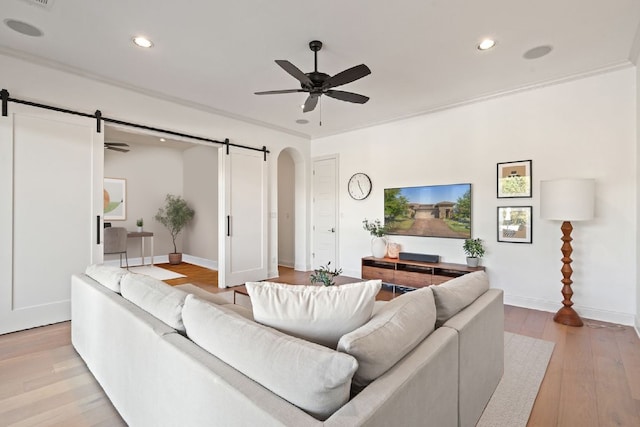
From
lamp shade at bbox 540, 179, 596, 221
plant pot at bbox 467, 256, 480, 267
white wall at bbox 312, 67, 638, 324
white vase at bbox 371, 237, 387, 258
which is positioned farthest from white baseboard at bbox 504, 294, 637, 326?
white vase at bbox 371, 237, 387, 258

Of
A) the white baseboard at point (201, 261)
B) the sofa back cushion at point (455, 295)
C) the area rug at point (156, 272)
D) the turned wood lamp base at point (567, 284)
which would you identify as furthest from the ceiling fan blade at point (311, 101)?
the white baseboard at point (201, 261)

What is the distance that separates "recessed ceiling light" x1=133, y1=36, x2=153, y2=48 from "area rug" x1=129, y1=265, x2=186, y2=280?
13.0 feet

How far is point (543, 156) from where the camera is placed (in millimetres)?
3684

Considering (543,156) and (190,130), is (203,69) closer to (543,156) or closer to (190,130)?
(190,130)

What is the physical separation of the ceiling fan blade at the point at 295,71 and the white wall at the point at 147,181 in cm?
555

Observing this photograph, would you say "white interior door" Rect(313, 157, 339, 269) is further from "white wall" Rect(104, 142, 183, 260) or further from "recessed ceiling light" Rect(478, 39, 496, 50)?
"white wall" Rect(104, 142, 183, 260)

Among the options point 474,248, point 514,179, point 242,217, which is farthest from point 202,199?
point 514,179

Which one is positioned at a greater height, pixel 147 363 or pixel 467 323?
pixel 467 323

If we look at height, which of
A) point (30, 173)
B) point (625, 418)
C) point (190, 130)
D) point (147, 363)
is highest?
point (190, 130)

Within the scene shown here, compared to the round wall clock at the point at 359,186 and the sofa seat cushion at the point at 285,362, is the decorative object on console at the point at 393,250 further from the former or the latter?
the sofa seat cushion at the point at 285,362

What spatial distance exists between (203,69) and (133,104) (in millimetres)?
1165

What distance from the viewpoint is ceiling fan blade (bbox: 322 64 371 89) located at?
2547mm

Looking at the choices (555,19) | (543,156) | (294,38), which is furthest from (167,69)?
(543,156)

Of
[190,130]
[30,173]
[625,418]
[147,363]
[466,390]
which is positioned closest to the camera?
[147,363]
